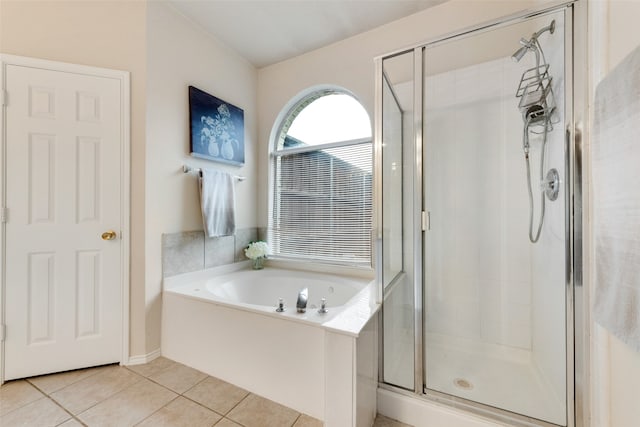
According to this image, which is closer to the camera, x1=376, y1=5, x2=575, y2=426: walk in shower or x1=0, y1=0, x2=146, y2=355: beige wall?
x1=376, y1=5, x2=575, y2=426: walk in shower

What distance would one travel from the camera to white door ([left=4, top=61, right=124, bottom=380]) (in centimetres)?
160

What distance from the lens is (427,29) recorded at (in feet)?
6.75

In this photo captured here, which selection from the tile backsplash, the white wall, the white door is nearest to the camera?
the white door

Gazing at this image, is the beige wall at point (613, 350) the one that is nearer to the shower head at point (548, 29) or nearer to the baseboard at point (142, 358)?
the shower head at point (548, 29)

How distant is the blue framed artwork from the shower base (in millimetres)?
2216

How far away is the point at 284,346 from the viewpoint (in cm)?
143

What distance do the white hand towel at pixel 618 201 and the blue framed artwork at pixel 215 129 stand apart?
2.39 metres

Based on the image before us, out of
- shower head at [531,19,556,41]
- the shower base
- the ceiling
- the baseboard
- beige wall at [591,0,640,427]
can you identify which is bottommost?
the baseboard

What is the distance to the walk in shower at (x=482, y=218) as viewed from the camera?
1.28 m

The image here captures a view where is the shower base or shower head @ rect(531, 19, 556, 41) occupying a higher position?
shower head @ rect(531, 19, 556, 41)

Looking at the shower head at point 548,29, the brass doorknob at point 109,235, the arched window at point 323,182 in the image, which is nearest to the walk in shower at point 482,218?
the shower head at point 548,29

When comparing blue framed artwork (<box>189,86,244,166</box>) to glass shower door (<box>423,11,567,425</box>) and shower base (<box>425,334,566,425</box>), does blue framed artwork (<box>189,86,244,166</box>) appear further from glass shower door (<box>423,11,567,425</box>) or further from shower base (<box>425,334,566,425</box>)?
shower base (<box>425,334,566,425</box>)

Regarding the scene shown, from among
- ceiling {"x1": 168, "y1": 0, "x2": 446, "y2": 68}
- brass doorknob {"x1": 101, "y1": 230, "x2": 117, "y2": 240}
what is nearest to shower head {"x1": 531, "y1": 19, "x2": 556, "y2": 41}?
ceiling {"x1": 168, "y1": 0, "x2": 446, "y2": 68}

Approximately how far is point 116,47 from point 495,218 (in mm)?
2933
